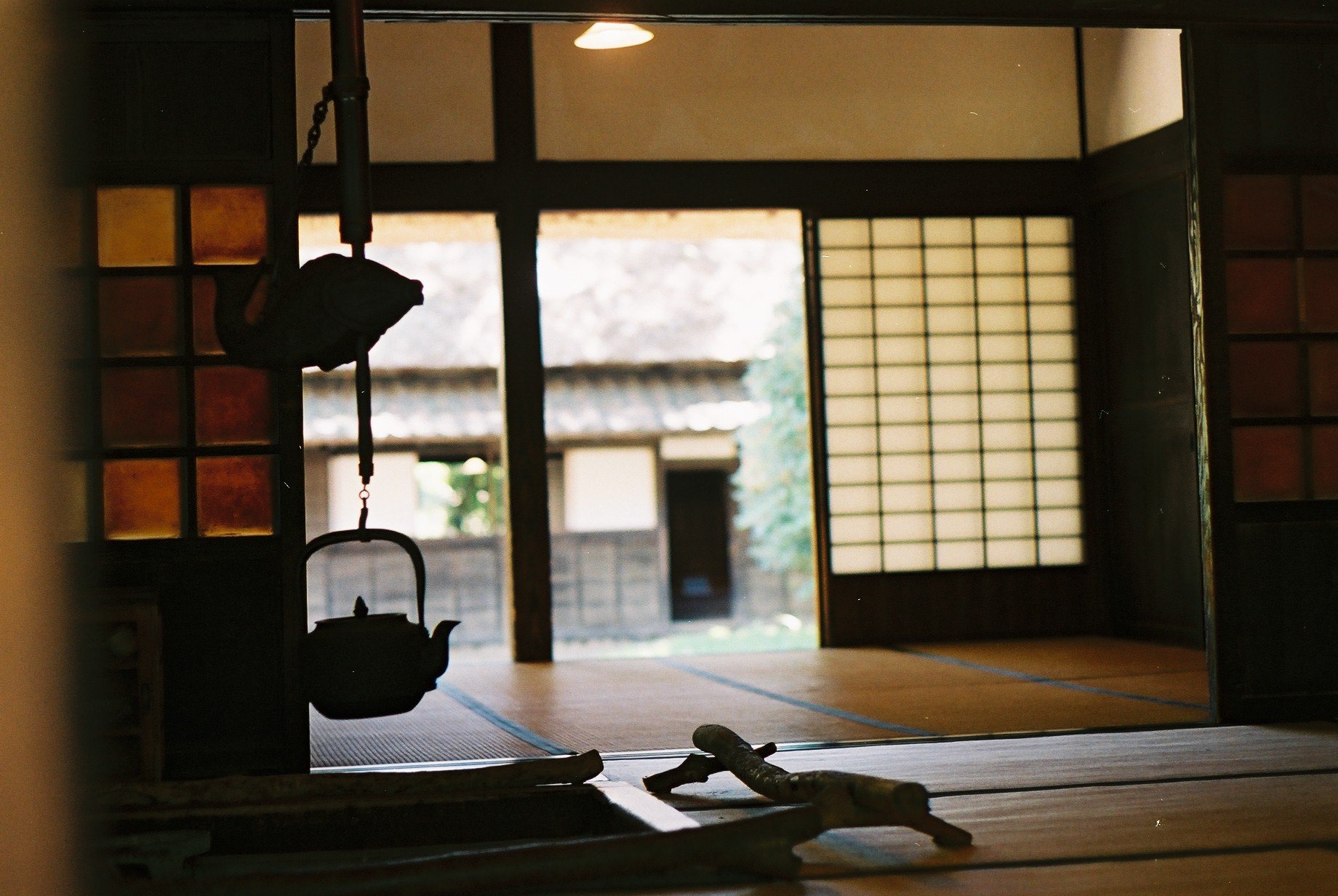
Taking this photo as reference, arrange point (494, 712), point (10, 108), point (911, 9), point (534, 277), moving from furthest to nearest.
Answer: point (534, 277), point (494, 712), point (911, 9), point (10, 108)

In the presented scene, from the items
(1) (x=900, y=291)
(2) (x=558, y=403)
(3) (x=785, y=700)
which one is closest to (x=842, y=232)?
(1) (x=900, y=291)

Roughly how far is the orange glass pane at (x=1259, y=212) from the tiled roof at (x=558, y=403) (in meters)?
7.67

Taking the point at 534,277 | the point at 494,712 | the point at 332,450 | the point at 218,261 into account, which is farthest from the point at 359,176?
the point at 332,450

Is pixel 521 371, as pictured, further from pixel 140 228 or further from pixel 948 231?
pixel 140 228

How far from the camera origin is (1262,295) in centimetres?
367

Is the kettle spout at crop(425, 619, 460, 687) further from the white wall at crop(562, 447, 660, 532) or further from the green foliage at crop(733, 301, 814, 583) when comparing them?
the white wall at crop(562, 447, 660, 532)

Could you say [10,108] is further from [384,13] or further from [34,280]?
[384,13]

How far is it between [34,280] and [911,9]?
10.7 ft

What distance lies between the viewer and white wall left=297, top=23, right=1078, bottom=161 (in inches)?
Result: 231

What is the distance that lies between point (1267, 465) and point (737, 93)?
10.7 ft

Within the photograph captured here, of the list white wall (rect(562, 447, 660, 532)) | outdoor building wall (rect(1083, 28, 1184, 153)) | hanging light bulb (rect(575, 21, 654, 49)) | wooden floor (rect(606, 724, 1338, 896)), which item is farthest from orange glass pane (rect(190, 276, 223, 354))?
white wall (rect(562, 447, 660, 532))

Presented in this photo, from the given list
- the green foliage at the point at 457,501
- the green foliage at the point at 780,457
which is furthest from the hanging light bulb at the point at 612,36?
the green foliage at the point at 457,501

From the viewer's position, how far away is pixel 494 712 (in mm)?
4285

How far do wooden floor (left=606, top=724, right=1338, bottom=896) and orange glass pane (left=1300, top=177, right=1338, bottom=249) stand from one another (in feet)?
4.24
